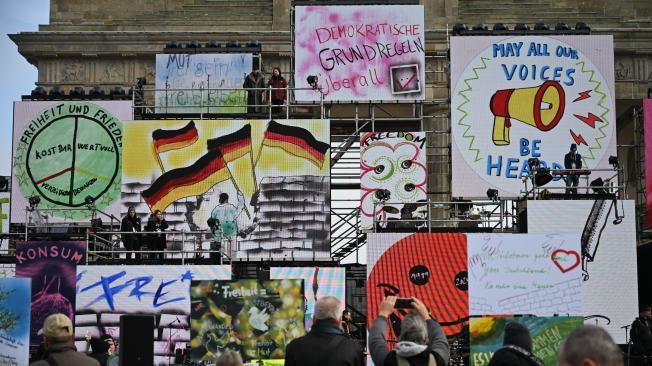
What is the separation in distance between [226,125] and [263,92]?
3.39m

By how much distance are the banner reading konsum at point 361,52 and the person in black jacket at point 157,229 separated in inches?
251

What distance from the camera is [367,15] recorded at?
1220 inches

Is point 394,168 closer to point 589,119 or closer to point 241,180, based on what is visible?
point 241,180

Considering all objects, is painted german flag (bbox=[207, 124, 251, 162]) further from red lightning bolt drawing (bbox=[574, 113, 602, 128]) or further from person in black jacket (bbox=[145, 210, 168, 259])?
red lightning bolt drawing (bbox=[574, 113, 602, 128])

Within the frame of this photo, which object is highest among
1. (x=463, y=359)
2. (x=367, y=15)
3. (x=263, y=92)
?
(x=367, y=15)

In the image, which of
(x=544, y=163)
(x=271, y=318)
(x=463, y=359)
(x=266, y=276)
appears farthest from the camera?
(x=544, y=163)

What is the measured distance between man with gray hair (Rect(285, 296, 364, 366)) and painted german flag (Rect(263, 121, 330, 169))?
18113 millimetres

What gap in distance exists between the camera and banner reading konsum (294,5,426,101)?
30.5m

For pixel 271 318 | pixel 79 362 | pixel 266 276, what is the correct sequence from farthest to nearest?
pixel 266 276, pixel 271 318, pixel 79 362

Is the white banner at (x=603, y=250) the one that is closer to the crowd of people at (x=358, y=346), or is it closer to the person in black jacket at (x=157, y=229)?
the person in black jacket at (x=157, y=229)

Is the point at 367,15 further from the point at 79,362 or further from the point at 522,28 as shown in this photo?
the point at 79,362

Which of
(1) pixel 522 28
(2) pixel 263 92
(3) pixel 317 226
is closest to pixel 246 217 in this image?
(3) pixel 317 226

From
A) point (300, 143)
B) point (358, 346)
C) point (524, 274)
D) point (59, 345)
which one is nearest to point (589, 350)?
point (358, 346)

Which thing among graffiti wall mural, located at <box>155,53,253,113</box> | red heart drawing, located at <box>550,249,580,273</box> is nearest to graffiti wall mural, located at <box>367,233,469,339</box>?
red heart drawing, located at <box>550,249,580,273</box>
